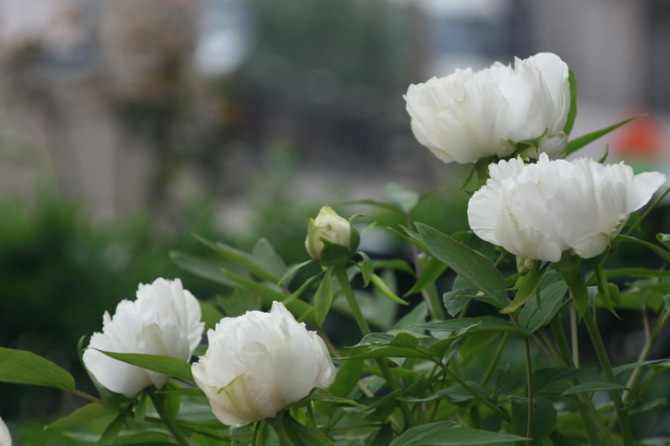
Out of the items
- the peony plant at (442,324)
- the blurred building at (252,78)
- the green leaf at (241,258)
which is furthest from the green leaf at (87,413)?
the blurred building at (252,78)

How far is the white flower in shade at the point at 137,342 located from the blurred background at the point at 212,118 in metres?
0.20

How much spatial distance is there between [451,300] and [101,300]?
1.53 meters

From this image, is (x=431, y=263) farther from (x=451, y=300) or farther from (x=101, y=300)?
(x=101, y=300)

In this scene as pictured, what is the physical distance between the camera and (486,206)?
1.39 feet

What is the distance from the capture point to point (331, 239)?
19.6 inches

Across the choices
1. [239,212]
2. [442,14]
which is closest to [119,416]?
[239,212]

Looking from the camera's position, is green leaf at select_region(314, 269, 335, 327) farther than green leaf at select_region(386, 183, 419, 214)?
No

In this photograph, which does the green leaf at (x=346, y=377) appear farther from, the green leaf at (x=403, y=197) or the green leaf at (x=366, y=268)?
the green leaf at (x=403, y=197)

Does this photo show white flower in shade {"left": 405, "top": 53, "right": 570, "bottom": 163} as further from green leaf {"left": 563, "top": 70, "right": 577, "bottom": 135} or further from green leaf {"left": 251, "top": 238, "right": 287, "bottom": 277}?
green leaf {"left": 251, "top": 238, "right": 287, "bottom": 277}

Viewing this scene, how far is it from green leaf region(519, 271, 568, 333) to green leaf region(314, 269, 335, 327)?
0.31 ft

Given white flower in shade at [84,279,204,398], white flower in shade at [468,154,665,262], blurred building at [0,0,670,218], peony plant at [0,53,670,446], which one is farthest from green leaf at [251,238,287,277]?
blurred building at [0,0,670,218]

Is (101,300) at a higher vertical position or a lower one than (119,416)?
lower

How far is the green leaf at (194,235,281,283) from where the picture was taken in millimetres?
559

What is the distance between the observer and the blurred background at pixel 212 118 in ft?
6.36
